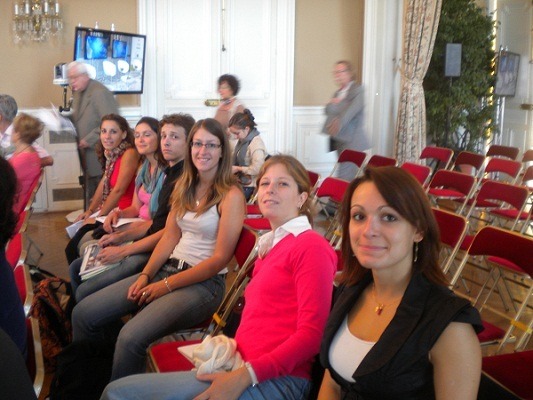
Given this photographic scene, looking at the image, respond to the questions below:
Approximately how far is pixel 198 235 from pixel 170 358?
0.75 meters

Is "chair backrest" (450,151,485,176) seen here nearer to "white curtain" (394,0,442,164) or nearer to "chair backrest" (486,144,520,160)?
"chair backrest" (486,144,520,160)

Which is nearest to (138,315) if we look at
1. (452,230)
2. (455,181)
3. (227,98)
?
(452,230)

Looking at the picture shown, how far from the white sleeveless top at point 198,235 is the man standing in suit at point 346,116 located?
3681mm

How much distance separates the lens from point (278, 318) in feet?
7.08

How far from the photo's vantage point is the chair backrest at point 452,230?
10.5 feet

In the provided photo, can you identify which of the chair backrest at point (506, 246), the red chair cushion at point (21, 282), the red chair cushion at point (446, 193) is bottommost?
the red chair cushion at point (446, 193)

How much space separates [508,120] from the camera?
8.90 m

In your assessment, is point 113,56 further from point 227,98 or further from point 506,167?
point 506,167

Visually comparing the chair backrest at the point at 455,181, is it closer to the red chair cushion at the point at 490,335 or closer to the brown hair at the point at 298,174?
the red chair cushion at the point at 490,335

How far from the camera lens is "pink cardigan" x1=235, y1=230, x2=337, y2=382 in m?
2.00

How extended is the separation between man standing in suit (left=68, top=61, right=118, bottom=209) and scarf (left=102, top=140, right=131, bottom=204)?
1.62 m

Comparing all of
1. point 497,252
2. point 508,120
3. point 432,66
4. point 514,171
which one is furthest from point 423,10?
point 497,252

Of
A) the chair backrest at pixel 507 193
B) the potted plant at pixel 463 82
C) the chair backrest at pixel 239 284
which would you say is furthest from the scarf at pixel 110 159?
the potted plant at pixel 463 82

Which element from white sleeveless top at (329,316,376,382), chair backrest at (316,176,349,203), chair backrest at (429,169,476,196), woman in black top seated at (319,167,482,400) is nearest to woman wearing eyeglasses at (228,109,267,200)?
chair backrest at (316,176,349,203)
